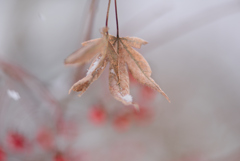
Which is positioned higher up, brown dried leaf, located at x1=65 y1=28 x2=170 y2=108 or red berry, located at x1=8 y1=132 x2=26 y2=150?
red berry, located at x1=8 y1=132 x2=26 y2=150

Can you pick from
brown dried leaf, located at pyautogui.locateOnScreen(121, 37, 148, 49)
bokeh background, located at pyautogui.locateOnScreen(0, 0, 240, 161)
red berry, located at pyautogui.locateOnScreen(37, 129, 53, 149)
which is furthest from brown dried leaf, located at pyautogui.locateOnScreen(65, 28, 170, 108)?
red berry, located at pyautogui.locateOnScreen(37, 129, 53, 149)

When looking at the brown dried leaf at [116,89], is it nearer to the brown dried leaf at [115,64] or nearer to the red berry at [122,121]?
the brown dried leaf at [115,64]

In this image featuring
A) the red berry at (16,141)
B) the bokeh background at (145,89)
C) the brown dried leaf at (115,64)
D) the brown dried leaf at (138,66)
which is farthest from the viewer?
the bokeh background at (145,89)

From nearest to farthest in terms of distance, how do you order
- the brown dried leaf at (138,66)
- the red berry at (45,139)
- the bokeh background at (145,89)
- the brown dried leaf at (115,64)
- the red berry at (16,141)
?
1. the brown dried leaf at (115,64)
2. the brown dried leaf at (138,66)
3. the red berry at (16,141)
4. the red berry at (45,139)
5. the bokeh background at (145,89)

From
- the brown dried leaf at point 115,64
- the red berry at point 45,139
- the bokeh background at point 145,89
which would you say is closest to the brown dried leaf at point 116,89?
the brown dried leaf at point 115,64

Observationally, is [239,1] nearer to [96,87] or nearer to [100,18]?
[96,87]

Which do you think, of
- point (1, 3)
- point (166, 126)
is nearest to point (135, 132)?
point (166, 126)

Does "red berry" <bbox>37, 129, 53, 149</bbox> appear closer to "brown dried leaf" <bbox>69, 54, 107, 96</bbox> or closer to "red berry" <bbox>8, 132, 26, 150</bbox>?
"red berry" <bbox>8, 132, 26, 150</bbox>

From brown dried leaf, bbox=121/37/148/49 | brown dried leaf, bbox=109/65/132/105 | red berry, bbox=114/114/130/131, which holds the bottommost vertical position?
brown dried leaf, bbox=109/65/132/105

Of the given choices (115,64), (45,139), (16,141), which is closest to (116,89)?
(115,64)
